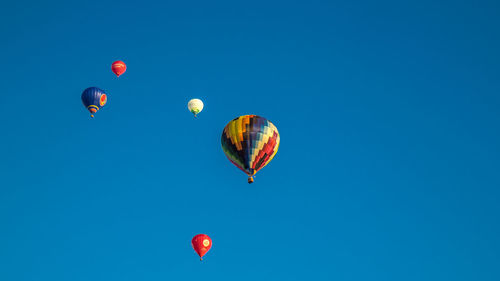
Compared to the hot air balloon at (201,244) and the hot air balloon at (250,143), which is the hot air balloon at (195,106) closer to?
the hot air balloon at (201,244)

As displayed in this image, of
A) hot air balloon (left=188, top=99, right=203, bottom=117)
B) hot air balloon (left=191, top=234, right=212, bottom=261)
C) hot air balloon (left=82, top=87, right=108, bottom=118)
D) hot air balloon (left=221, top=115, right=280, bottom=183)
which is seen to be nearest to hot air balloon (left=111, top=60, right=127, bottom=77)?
hot air balloon (left=82, top=87, right=108, bottom=118)

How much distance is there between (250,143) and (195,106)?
15937 mm

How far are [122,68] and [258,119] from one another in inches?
875

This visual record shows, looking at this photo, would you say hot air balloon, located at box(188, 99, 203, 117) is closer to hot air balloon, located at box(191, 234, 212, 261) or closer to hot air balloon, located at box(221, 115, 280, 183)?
hot air balloon, located at box(191, 234, 212, 261)

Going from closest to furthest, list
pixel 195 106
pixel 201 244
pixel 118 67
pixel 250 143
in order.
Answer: pixel 250 143
pixel 201 244
pixel 195 106
pixel 118 67

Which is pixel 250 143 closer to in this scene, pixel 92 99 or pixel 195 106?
pixel 195 106

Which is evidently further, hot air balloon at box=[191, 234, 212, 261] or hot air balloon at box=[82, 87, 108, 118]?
hot air balloon at box=[82, 87, 108, 118]

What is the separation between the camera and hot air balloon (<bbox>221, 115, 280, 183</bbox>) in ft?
127

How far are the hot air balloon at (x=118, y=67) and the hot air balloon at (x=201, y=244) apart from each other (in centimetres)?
1988

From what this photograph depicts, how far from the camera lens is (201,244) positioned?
4528 centimetres

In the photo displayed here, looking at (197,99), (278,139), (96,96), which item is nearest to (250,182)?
(278,139)

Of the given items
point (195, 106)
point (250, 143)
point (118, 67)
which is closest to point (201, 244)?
point (250, 143)

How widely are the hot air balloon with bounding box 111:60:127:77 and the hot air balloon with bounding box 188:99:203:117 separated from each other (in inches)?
323

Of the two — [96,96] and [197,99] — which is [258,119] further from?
[96,96]
